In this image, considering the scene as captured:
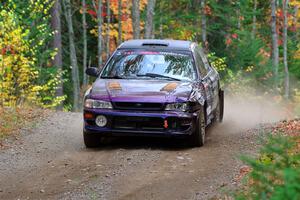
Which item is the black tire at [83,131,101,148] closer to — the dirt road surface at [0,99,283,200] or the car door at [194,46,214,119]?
the dirt road surface at [0,99,283,200]

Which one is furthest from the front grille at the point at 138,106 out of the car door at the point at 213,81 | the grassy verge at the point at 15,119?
the grassy verge at the point at 15,119

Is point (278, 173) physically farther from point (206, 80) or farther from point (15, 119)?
point (15, 119)

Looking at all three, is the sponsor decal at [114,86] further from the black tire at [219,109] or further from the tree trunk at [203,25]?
the tree trunk at [203,25]

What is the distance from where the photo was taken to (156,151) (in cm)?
1004

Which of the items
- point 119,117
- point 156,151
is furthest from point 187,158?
point 119,117

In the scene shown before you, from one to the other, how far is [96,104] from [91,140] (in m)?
0.76

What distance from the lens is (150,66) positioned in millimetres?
11133

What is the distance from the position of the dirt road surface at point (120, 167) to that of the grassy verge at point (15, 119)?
1.56 feet

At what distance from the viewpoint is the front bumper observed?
392 inches

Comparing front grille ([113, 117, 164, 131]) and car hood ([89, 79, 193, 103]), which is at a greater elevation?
car hood ([89, 79, 193, 103])

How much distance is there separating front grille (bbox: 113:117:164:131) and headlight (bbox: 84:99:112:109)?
25cm

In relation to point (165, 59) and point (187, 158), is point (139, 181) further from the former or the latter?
point (165, 59)

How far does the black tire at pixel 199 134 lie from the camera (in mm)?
10281

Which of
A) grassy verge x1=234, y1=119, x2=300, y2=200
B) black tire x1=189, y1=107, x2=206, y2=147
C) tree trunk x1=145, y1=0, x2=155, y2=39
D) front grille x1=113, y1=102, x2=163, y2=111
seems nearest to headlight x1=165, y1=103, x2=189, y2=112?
front grille x1=113, y1=102, x2=163, y2=111
